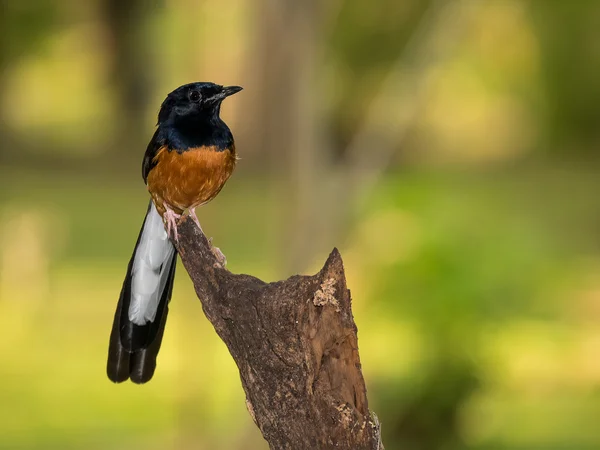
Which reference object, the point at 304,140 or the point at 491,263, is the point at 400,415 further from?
the point at 304,140

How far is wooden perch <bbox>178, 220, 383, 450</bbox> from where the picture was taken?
1.73 metres

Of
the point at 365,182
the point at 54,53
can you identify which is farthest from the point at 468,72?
the point at 365,182

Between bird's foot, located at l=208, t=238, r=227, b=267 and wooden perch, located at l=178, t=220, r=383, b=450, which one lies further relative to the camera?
bird's foot, located at l=208, t=238, r=227, b=267

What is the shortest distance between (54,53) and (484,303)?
7029 mm

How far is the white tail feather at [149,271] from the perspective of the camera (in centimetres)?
235

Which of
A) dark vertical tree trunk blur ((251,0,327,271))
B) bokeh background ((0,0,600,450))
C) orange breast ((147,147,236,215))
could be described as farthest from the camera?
bokeh background ((0,0,600,450))

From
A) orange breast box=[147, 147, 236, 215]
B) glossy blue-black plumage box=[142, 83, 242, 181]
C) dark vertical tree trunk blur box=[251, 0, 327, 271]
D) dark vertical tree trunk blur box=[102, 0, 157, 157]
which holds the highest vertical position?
dark vertical tree trunk blur box=[102, 0, 157, 157]

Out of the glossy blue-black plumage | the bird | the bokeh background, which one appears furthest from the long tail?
the bokeh background

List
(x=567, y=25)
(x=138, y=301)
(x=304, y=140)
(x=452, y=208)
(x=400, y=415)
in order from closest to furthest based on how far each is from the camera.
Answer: (x=138, y=301) → (x=304, y=140) → (x=400, y=415) → (x=452, y=208) → (x=567, y=25)

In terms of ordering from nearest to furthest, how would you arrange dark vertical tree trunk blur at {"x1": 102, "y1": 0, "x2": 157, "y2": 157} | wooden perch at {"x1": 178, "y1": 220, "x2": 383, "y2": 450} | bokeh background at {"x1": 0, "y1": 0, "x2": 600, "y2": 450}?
1. wooden perch at {"x1": 178, "y1": 220, "x2": 383, "y2": 450}
2. bokeh background at {"x1": 0, "y1": 0, "x2": 600, "y2": 450}
3. dark vertical tree trunk blur at {"x1": 102, "y1": 0, "x2": 157, "y2": 157}

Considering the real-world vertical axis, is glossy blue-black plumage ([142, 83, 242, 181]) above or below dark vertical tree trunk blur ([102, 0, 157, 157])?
below

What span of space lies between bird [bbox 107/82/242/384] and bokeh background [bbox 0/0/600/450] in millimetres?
1758

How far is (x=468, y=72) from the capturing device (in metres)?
10.4

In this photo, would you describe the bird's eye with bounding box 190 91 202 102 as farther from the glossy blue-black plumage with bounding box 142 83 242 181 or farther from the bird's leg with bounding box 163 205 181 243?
the bird's leg with bounding box 163 205 181 243
